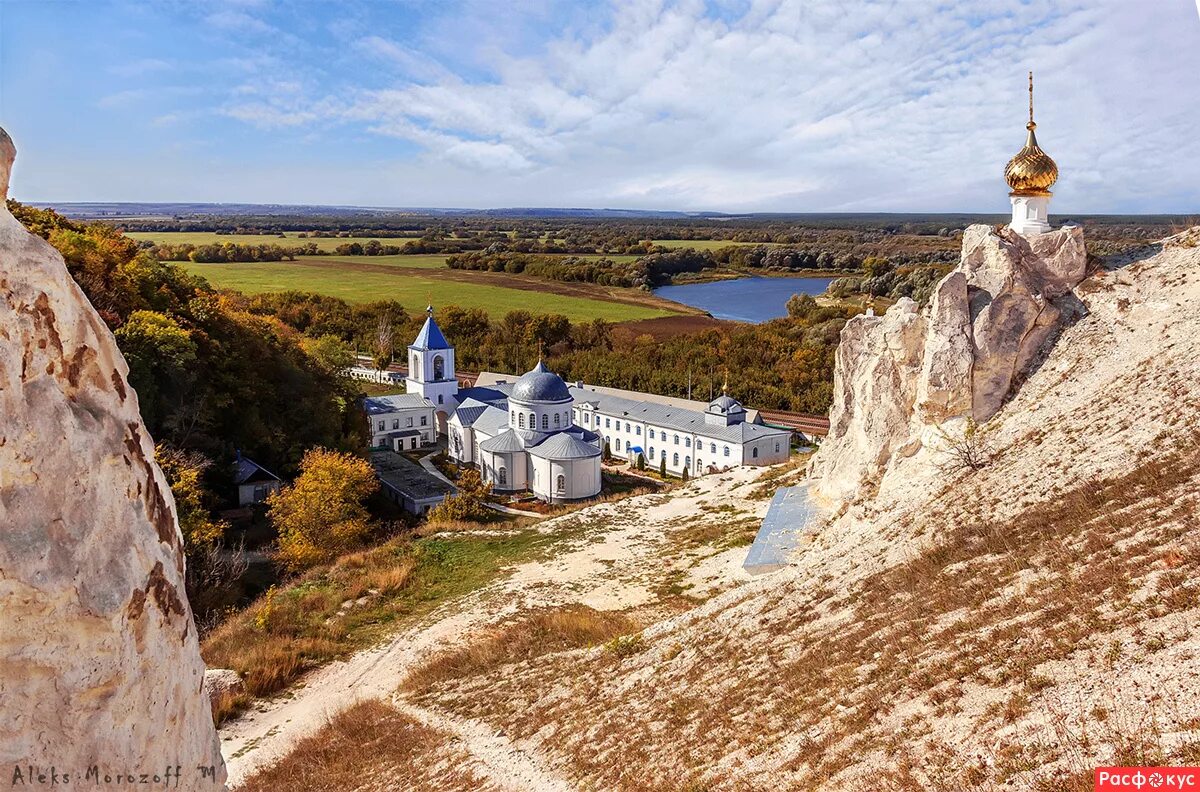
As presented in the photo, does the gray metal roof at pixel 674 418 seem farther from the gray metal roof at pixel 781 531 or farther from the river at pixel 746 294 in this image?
the river at pixel 746 294

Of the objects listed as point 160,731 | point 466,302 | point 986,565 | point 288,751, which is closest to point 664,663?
point 986,565

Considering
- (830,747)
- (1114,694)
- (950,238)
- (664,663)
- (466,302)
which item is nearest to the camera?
(1114,694)

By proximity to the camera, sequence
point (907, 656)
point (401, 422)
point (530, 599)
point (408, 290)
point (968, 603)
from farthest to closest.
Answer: point (408, 290)
point (401, 422)
point (530, 599)
point (968, 603)
point (907, 656)

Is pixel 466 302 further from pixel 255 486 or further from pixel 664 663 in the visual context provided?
pixel 664 663

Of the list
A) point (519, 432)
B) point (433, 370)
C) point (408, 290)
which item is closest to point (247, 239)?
point (408, 290)

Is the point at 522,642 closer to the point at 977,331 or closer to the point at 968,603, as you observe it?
the point at 968,603

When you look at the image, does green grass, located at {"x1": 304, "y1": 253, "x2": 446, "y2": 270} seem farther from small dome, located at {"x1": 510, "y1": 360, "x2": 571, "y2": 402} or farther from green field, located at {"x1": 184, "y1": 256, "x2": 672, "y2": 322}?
small dome, located at {"x1": 510, "y1": 360, "x2": 571, "y2": 402}

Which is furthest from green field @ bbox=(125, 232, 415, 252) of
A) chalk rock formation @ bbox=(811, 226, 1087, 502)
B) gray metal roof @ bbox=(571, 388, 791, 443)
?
chalk rock formation @ bbox=(811, 226, 1087, 502)
